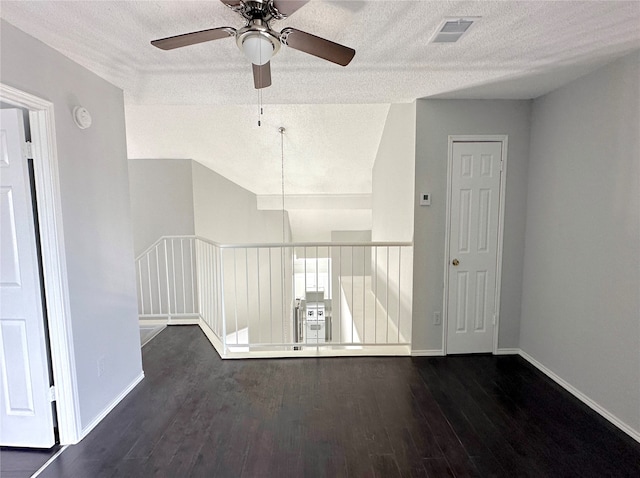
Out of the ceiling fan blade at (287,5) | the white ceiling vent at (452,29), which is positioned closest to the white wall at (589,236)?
the white ceiling vent at (452,29)

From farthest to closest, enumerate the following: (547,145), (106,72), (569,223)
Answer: (547,145)
(569,223)
(106,72)

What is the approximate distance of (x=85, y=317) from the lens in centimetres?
209

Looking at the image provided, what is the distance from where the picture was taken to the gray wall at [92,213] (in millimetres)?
1821

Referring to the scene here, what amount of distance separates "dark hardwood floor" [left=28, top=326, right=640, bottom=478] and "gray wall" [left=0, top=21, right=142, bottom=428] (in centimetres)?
32

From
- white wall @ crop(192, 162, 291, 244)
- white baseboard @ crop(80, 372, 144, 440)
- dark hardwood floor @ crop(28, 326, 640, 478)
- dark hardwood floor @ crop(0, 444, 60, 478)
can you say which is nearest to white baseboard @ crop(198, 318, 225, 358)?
dark hardwood floor @ crop(28, 326, 640, 478)

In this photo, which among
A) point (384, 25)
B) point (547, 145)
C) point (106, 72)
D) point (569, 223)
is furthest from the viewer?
point (547, 145)

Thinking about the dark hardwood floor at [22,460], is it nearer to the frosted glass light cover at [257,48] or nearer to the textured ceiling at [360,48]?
the textured ceiling at [360,48]

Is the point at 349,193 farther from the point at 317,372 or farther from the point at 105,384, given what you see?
the point at 105,384

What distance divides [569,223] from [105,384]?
3807 mm

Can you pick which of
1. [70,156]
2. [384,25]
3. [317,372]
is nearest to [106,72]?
[70,156]

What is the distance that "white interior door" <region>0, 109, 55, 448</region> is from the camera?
1799 millimetres

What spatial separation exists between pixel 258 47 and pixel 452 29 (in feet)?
3.74

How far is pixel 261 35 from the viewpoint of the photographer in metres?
1.42

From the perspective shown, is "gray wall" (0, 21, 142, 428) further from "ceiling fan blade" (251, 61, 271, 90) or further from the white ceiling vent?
the white ceiling vent
